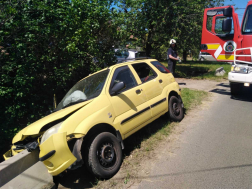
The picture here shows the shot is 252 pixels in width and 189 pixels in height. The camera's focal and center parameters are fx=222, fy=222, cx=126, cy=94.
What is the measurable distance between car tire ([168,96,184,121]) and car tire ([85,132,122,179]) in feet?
7.13

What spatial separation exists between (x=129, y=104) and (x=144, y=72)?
4.22 ft

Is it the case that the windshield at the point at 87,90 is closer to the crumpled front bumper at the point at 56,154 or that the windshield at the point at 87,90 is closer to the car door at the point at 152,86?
the car door at the point at 152,86

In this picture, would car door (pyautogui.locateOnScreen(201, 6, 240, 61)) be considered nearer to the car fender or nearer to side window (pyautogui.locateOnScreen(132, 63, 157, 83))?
side window (pyautogui.locateOnScreen(132, 63, 157, 83))

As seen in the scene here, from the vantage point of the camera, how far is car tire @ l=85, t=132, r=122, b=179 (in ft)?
11.1

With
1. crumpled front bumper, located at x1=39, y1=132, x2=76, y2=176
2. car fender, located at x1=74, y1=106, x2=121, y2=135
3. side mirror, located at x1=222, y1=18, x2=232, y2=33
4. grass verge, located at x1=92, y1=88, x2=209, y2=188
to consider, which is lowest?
grass verge, located at x1=92, y1=88, x2=209, y2=188

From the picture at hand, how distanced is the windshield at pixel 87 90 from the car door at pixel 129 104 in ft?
0.80

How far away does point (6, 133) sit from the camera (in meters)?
5.23

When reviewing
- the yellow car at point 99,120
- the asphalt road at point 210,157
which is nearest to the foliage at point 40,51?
the yellow car at point 99,120

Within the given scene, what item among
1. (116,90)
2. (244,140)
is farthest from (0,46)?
(244,140)

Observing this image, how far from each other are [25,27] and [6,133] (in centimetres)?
252

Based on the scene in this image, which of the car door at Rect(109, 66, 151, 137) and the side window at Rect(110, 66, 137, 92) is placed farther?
the side window at Rect(110, 66, 137, 92)

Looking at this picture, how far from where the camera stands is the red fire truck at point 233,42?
271 inches

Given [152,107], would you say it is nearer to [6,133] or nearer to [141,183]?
[141,183]

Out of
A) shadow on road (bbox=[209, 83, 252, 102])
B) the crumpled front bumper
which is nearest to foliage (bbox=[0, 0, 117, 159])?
the crumpled front bumper
